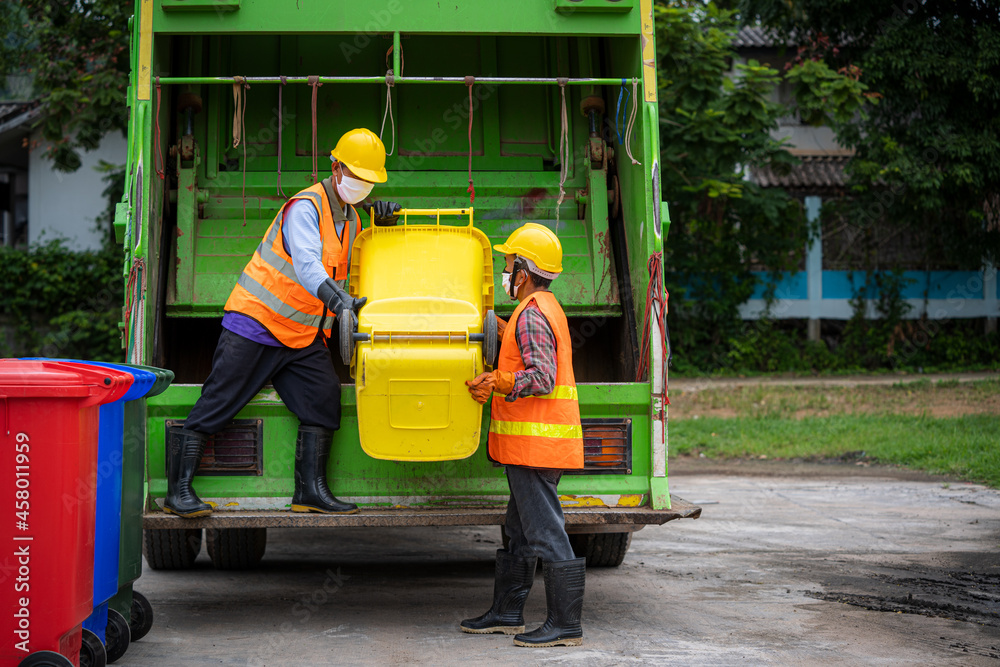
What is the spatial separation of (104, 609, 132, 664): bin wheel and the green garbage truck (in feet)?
1.37

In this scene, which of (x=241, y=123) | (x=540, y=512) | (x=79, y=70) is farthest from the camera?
(x=79, y=70)

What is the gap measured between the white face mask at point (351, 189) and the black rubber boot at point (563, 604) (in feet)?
5.19

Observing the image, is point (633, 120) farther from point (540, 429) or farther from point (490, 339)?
point (540, 429)

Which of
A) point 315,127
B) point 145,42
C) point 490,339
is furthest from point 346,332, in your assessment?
point 145,42

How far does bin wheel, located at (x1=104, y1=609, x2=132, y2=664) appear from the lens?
346cm

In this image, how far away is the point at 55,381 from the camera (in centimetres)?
298

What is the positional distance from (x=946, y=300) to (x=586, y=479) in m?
13.7

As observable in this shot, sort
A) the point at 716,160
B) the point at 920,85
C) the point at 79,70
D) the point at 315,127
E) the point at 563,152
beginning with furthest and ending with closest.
Answer: 1. the point at 920,85
2. the point at 79,70
3. the point at 716,160
4. the point at 563,152
5. the point at 315,127

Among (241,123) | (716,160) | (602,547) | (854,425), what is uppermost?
(716,160)

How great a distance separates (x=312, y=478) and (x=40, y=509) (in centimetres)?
109

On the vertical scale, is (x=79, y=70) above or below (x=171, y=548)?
above

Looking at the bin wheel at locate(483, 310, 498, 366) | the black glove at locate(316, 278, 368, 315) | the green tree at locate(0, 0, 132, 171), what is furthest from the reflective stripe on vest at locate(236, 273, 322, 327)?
the green tree at locate(0, 0, 132, 171)

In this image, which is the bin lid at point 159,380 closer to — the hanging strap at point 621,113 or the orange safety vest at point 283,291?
the orange safety vest at point 283,291

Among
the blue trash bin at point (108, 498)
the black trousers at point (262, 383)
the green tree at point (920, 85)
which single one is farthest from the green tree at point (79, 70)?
the green tree at point (920, 85)
